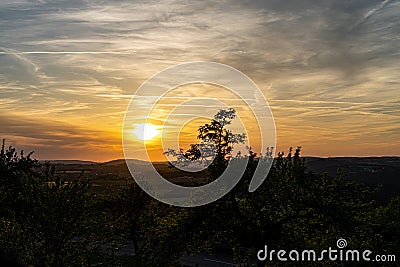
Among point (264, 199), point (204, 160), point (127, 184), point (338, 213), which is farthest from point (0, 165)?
point (338, 213)

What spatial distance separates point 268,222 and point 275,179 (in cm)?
214

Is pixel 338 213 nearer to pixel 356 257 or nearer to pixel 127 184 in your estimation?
pixel 356 257

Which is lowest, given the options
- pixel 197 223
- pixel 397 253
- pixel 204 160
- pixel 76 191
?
pixel 397 253

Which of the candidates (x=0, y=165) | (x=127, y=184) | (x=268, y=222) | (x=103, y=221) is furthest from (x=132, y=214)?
(x=268, y=222)

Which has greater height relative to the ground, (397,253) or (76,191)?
(76,191)

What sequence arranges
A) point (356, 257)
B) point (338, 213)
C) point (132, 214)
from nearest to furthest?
1. point (338, 213)
2. point (356, 257)
3. point (132, 214)

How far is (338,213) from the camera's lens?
720 inches

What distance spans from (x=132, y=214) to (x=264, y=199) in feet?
78.5

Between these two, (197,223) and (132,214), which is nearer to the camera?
(197,223)

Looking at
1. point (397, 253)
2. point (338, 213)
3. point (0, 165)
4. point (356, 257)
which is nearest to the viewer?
point (338, 213)

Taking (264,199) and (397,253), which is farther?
(397,253)

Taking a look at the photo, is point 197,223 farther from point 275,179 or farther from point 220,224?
point 275,179

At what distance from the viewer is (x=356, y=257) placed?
74.1 feet

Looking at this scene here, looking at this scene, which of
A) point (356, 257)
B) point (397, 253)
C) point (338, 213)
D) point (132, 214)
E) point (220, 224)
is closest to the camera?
point (338, 213)
